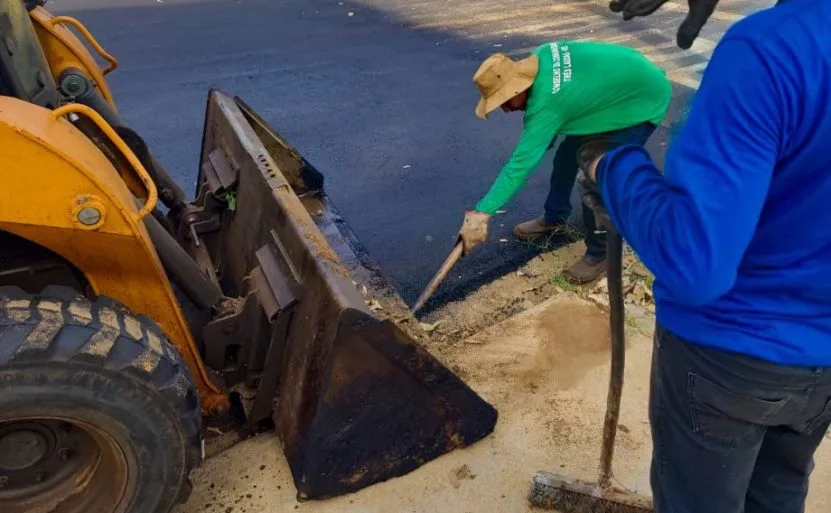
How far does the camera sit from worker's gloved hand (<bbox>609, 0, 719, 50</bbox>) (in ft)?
5.50

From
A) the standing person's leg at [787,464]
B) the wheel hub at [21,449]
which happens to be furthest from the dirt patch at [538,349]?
the wheel hub at [21,449]

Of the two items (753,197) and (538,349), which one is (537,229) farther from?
(753,197)

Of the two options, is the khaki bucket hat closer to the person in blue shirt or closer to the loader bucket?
the loader bucket

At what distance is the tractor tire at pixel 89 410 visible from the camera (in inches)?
83.7

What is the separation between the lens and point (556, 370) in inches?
140

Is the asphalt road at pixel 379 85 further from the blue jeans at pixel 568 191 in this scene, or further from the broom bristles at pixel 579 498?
the broom bristles at pixel 579 498

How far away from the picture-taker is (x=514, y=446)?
3102mm

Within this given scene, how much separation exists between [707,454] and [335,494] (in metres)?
1.48

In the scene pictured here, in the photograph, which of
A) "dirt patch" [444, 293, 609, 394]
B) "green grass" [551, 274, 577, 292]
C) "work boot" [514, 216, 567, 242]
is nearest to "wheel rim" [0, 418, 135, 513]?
"dirt patch" [444, 293, 609, 394]

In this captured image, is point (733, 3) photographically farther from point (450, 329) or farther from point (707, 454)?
point (707, 454)

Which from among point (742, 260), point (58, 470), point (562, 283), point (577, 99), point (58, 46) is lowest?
point (562, 283)

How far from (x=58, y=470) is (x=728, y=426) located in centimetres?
211

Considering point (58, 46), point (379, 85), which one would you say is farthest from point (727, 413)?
point (379, 85)

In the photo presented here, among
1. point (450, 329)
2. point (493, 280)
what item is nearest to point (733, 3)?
point (493, 280)
